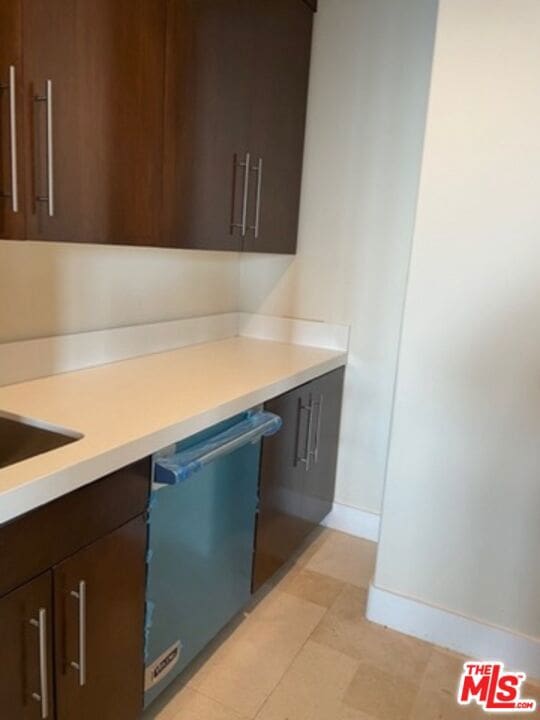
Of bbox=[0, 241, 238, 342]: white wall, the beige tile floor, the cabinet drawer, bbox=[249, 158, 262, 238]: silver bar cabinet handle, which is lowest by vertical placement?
the beige tile floor

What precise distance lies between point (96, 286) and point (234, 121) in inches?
29.6

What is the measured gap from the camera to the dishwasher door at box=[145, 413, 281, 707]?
1.44m

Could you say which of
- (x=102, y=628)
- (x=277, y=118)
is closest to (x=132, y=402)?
(x=102, y=628)

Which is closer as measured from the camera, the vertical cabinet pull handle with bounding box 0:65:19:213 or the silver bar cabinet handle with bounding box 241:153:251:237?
the vertical cabinet pull handle with bounding box 0:65:19:213

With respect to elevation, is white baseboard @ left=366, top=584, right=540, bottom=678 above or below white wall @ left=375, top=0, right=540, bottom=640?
below

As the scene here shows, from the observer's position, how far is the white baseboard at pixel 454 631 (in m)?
1.84

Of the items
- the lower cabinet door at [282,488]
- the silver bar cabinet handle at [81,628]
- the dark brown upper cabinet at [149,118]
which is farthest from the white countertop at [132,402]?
the dark brown upper cabinet at [149,118]

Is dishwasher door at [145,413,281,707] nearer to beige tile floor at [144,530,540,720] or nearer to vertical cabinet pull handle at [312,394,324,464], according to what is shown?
beige tile floor at [144,530,540,720]

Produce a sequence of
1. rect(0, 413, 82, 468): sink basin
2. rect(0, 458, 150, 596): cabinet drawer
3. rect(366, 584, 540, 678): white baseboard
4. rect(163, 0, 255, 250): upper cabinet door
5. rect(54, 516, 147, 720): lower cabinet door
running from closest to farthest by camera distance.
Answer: rect(0, 458, 150, 596): cabinet drawer → rect(54, 516, 147, 720): lower cabinet door → rect(0, 413, 82, 468): sink basin → rect(163, 0, 255, 250): upper cabinet door → rect(366, 584, 540, 678): white baseboard

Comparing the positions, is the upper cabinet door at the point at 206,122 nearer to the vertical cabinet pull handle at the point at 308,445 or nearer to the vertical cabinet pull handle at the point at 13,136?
the vertical cabinet pull handle at the point at 13,136

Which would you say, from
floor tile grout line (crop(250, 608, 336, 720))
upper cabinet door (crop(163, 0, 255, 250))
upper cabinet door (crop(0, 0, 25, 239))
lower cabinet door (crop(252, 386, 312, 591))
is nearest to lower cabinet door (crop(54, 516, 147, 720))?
floor tile grout line (crop(250, 608, 336, 720))

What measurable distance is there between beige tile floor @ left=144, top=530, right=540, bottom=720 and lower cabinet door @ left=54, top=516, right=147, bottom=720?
1.10 feet

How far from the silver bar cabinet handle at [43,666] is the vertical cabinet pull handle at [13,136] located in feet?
2.80

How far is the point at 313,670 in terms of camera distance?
1816mm
